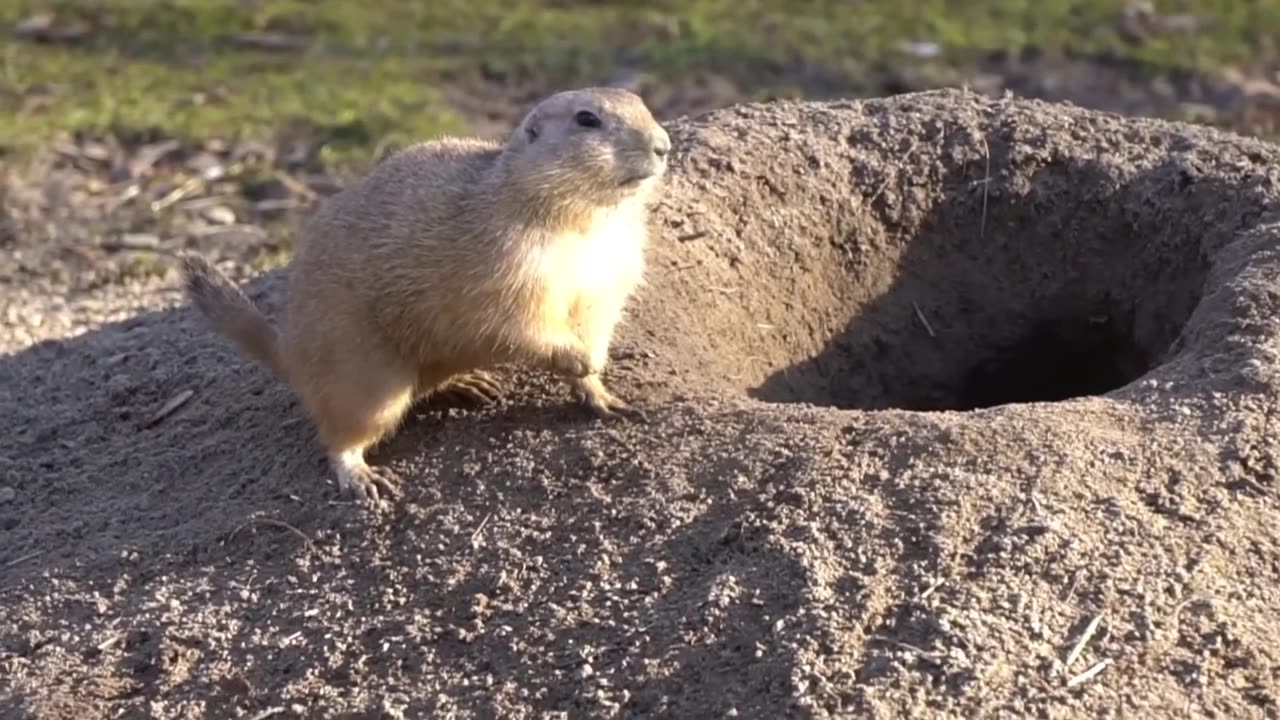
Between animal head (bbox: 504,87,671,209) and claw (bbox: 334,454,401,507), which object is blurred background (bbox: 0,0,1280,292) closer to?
claw (bbox: 334,454,401,507)

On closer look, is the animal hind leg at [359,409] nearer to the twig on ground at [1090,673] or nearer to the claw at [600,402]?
the claw at [600,402]

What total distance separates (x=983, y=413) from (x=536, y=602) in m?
1.37

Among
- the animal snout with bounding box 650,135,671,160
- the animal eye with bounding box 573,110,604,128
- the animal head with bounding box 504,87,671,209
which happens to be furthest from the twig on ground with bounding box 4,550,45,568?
the animal snout with bounding box 650,135,671,160

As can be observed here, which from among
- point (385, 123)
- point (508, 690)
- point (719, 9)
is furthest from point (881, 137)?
point (719, 9)

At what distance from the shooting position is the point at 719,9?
14211 mm

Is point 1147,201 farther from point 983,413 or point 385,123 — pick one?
point 385,123

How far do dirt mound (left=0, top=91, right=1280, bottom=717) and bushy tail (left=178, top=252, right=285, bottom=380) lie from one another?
0.25m

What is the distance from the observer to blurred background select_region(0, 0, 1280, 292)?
10.9 m

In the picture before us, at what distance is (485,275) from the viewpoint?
5.53m

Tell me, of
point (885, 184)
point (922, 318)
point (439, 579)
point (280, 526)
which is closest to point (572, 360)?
point (439, 579)

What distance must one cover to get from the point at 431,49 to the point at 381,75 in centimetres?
65

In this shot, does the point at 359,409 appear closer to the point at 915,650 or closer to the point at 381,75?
the point at 915,650

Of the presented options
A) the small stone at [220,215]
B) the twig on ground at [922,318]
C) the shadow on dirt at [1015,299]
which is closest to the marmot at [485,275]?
the shadow on dirt at [1015,299]

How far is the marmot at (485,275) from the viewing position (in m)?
5.52
